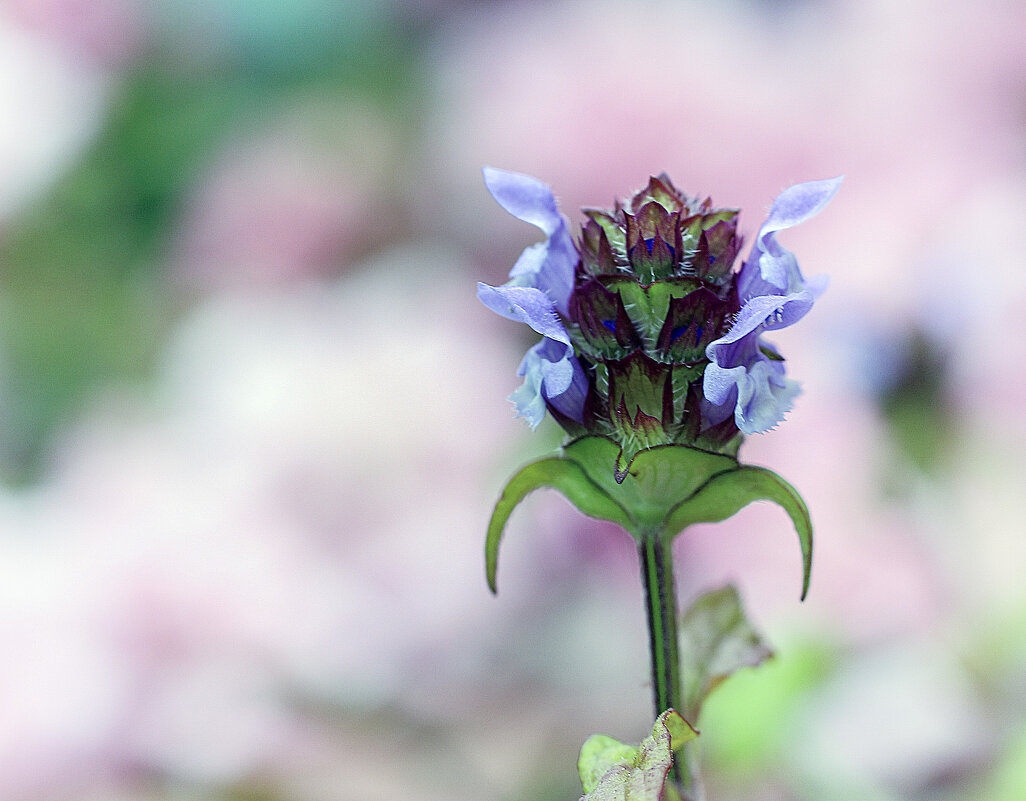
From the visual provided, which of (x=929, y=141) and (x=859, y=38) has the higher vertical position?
(x=859, y=38)

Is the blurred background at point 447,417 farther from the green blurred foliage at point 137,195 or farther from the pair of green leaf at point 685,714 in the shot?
the pair of green leaf at point 685,714

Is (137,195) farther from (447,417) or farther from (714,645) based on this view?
(714,645)

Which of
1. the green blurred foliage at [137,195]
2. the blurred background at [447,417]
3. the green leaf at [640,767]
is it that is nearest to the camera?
the green leaf at [640,767]

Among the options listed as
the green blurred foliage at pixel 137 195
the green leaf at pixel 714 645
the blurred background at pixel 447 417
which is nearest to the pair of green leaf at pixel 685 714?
the green leaf at pixel 714 645

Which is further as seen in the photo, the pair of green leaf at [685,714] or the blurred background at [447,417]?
the blurred background at [447,417]

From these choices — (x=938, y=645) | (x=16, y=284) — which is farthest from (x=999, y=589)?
(x=16, y=284)

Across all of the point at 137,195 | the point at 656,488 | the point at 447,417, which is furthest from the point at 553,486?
the point at 137,195

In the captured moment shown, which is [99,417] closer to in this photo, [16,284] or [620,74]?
[16,284]
